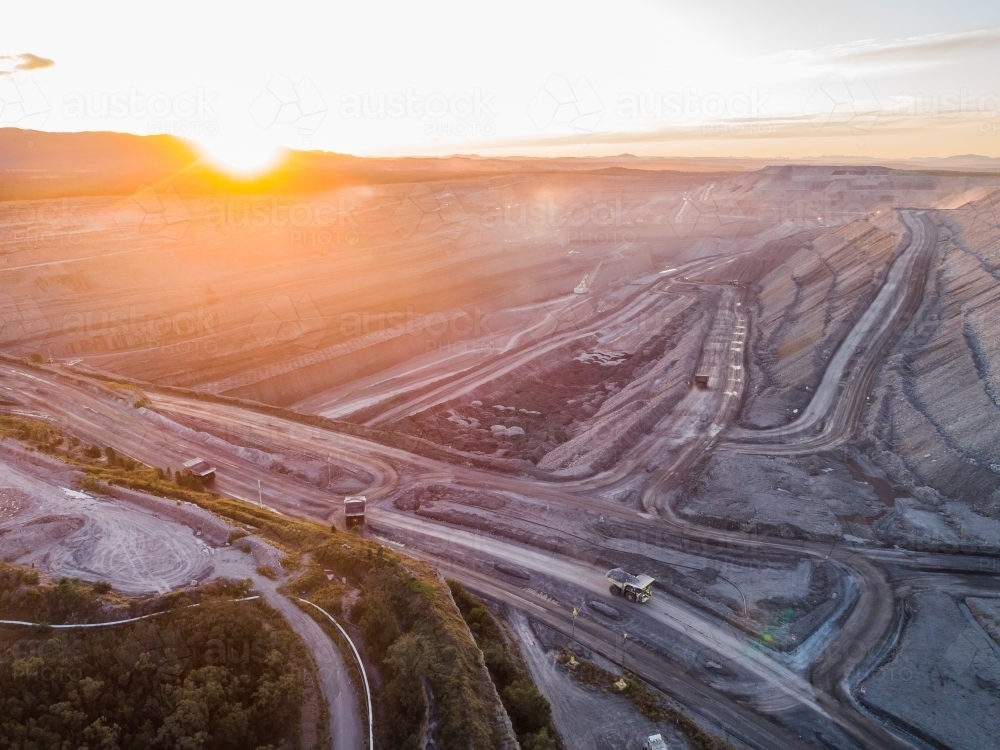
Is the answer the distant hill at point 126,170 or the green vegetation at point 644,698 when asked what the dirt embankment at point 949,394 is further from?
the distant hill at point 126,170

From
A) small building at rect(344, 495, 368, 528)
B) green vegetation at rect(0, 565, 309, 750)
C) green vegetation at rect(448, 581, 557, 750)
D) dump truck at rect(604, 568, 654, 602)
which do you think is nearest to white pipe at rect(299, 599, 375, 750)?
green vegetation at rect(0, 565, 309, 750)

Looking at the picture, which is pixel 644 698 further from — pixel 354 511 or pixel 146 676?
pixel 354 511

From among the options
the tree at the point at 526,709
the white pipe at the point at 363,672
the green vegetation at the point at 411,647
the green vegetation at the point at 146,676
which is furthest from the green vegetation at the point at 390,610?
the green vegetation at the point at 146,676

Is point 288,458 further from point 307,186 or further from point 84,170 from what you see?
point 84,170

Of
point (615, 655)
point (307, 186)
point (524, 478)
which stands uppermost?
point (307, 186)

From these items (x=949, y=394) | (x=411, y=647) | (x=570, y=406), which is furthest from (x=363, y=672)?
(x=949, y=394)

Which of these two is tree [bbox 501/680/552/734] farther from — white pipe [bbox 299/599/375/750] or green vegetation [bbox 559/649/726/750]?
white pipe [bbox 299/599/375/750]

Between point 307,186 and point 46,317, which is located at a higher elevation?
point 307,186

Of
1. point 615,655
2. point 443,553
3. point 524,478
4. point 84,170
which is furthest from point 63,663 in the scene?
point 84,170
